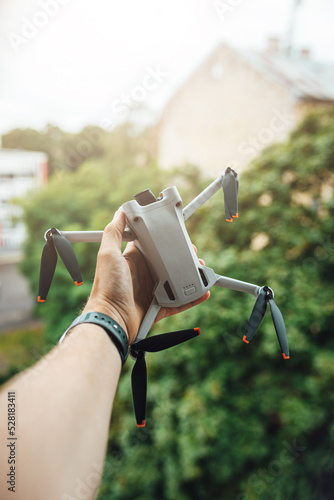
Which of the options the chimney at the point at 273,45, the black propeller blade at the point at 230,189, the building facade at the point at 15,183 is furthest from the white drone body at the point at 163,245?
the chimney at the point at 273,45

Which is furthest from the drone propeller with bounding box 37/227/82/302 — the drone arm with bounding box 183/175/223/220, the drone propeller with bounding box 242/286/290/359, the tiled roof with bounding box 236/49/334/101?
the tiled roof with bounding box 236/49/334/101

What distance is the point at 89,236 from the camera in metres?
0.78

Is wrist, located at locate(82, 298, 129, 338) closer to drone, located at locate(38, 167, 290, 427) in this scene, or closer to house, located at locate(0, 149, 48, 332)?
drone, located at locate(38, 167, 290, 427)

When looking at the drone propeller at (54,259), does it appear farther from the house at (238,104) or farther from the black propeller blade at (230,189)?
the house at (238,104)

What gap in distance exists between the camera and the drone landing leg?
0.74 m

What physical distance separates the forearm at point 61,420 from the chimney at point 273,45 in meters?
2.69

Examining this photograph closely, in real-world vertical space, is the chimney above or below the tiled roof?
above

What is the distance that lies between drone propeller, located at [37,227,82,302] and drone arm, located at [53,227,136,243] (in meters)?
0.02

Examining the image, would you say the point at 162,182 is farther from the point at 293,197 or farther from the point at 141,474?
the point at 141,474

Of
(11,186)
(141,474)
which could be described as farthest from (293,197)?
(11,186)

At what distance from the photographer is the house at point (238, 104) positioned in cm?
259

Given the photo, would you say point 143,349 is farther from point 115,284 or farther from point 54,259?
point 54,259

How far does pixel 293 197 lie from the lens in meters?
2.29

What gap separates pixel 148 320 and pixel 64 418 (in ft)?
0.92
